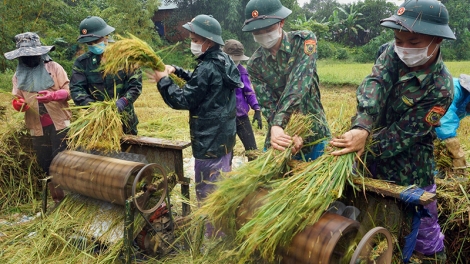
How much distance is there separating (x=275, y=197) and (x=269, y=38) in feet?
5.05

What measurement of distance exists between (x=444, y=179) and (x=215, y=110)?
2.07 meters

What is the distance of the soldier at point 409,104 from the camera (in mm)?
2289

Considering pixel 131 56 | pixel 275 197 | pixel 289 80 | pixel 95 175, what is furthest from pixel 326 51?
pixel 275 197

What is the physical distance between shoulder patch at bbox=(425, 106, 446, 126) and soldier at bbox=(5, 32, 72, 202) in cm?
372

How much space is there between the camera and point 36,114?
15.0 feet

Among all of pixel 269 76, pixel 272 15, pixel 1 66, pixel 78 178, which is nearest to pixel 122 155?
pixel 78 178

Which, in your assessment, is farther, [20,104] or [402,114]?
[20,104]

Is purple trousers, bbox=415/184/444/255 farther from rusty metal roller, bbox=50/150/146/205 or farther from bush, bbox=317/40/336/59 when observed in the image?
bush, bbox=317/40/336/59

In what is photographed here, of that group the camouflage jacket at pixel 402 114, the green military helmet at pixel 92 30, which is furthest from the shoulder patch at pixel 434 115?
the green military helmet at pixel 92 30

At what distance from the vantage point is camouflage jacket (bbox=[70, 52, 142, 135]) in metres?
4.34

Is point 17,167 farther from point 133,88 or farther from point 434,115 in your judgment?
point 434,115

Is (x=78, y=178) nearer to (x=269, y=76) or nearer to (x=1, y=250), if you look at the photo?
(x=1, y=250)

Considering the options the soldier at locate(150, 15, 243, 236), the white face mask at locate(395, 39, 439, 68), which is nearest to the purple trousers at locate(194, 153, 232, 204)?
the soldier at locate(150, 15, 243, 236)

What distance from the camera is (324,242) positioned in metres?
1.88
